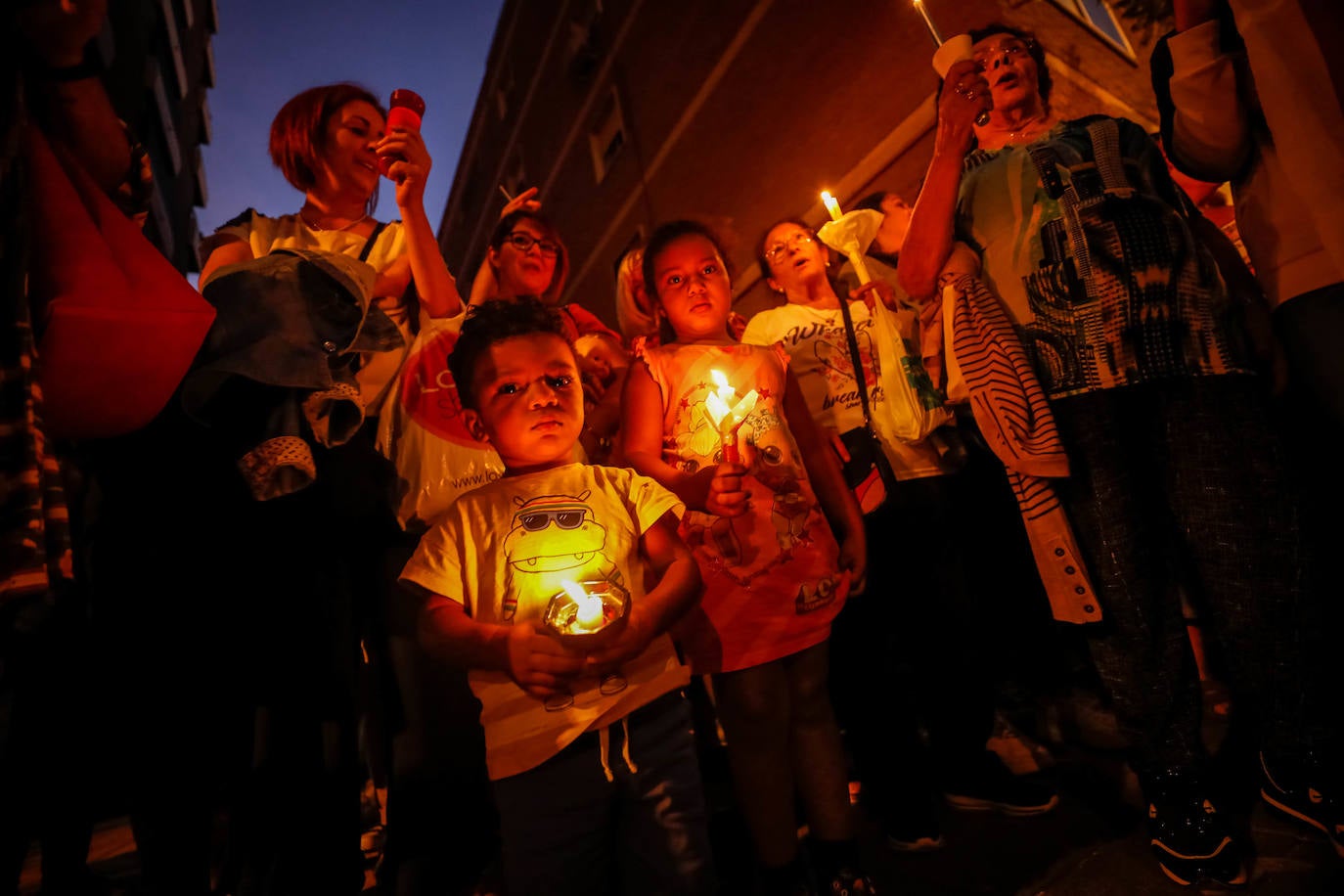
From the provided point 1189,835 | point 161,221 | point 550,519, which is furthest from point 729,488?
point 161,221

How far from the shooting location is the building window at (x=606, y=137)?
496 inches

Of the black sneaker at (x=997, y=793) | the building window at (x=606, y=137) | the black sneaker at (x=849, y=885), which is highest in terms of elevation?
the building window at (x=606, y=137)

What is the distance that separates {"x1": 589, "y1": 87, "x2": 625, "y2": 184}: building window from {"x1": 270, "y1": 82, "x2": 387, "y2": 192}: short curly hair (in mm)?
11267

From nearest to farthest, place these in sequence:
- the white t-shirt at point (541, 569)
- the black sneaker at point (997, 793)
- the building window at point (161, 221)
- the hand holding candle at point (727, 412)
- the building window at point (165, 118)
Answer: the white t-shirt at point (541, 569), the hand holding candle at point (727, 412), the black sneaker at point (997, 793), the building window at point (165, 118), the building window at point (161, 221)

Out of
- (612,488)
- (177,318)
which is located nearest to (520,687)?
(612,488)

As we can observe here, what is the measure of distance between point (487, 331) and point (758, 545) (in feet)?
3.55

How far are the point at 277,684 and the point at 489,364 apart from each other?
1.08 meters

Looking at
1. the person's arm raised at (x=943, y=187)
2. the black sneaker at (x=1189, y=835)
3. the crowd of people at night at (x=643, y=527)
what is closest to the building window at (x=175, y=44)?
the crowd of people at night at (x=643, y=527)

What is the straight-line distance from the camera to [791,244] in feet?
10.0

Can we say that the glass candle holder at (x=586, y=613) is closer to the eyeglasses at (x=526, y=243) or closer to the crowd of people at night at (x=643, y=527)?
the crowd of people at night at (x=643, y=527)

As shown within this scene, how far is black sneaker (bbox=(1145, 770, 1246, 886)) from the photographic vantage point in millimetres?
1544

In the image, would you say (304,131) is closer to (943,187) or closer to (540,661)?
(540,661)

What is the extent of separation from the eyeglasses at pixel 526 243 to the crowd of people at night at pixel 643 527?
0.50 m

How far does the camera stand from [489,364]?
1.81m
